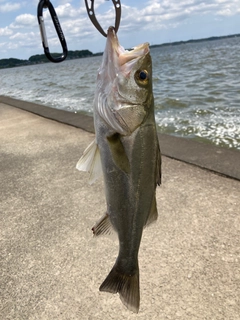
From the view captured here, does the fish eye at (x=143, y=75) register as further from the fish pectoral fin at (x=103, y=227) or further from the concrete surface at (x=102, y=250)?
the concrete surface at (x=102, y=250)

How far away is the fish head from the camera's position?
162 cm

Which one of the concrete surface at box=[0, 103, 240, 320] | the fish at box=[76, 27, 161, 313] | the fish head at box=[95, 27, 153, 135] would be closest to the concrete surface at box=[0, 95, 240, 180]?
the concrete surface at box=[0, 103, 240, 320]

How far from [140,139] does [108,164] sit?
22cm

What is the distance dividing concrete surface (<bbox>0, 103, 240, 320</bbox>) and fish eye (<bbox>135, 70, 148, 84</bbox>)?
6.00 feet

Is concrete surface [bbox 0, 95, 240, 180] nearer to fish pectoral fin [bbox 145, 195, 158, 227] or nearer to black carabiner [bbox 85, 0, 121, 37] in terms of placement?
fish pectoral fin [bbox 145, 195, 158, 227]

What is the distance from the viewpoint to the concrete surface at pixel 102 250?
262 cm

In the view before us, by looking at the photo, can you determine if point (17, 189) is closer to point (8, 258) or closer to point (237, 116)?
point (8, 258)

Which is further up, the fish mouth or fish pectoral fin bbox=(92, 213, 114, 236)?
the fish mouth

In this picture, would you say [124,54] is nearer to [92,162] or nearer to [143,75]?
[143,75]

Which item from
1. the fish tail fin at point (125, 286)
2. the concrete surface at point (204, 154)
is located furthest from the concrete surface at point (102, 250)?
the fish tail fin at point (125, 286)

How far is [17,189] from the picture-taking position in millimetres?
4785

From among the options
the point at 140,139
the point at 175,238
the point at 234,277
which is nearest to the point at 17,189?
the point at 175,238

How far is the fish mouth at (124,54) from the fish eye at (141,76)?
0.16 feet

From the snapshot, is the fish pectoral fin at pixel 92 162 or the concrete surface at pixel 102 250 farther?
Result: the concrete surface at pixel 102 250
